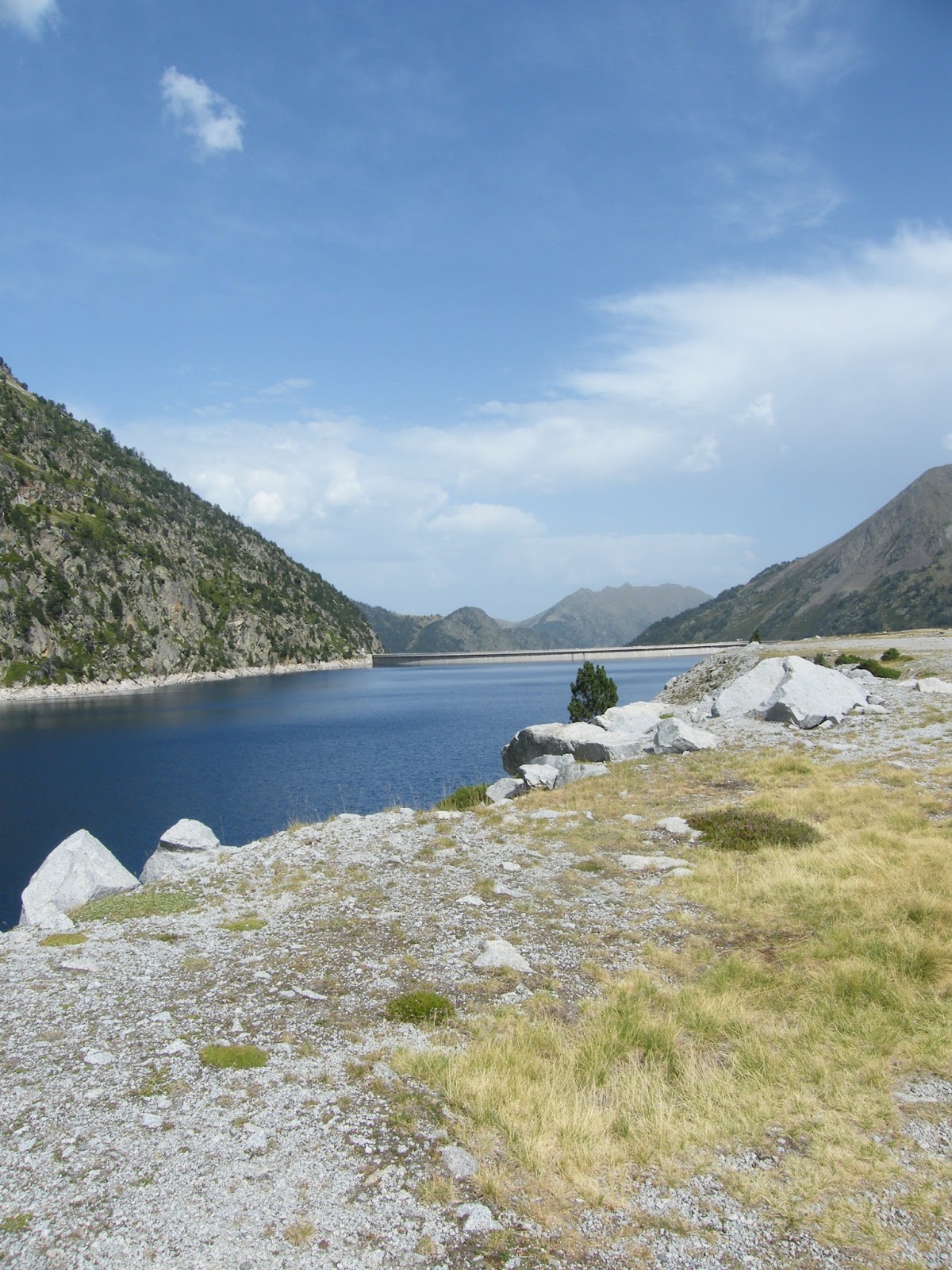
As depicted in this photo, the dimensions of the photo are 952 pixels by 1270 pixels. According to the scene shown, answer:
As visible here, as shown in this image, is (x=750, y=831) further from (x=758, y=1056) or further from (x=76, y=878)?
(x=76, y=878)

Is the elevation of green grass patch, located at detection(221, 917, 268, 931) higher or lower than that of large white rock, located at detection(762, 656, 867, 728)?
lower

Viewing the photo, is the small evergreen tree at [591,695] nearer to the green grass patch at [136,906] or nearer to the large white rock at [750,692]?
the large white rock at [750,692]

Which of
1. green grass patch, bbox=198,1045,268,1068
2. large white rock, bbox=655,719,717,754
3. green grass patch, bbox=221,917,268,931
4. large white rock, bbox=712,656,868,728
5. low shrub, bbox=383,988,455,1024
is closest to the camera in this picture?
green grass patch, bbox=198,1045,268,1068

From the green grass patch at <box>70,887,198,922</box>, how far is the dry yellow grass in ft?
28.2

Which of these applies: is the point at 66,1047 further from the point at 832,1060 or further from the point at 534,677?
the point at 534,677

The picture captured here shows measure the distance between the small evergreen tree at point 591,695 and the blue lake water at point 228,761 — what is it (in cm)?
745

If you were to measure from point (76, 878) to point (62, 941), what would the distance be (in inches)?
205

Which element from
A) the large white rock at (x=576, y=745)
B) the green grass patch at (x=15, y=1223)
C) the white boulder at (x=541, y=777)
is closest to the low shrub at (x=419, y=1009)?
the green grass patch at (x=15, y=1223)

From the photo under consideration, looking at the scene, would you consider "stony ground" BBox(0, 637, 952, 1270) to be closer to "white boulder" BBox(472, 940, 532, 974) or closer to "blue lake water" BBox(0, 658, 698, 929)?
"white boulder" BBox(472, 940, 532, 974)

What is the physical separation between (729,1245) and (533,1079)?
9.35 feet

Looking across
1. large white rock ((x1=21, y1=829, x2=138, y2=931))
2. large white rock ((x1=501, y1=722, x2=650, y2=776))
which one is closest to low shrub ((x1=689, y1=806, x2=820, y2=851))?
large white rock ((x1=501, y1=722, x2=650, y2=776))

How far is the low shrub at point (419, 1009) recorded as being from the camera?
34.7 feet

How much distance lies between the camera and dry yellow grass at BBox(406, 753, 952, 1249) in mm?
7266

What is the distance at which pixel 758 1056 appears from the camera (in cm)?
922
